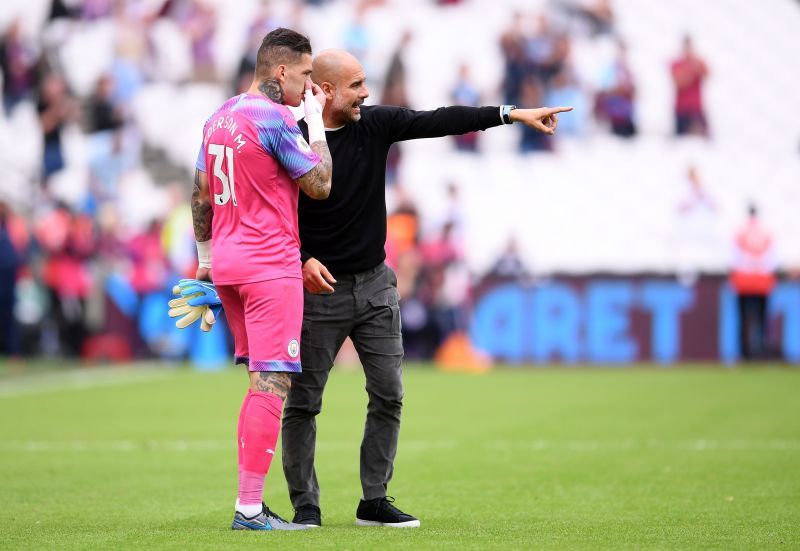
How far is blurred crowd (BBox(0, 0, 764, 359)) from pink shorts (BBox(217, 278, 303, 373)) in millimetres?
15146

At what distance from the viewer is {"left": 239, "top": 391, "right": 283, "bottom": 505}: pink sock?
6.78m

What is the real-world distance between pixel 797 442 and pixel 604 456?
190cm

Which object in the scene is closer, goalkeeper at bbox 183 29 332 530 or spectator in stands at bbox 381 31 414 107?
goalkeeper at bbox 183 29 332 530

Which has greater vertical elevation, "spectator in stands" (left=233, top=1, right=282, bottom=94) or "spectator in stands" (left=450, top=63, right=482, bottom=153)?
"spectator in stands" (left=233, top=1, right=282, bottom=94)

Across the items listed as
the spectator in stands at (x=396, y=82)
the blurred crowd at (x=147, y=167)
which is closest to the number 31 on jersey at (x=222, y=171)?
the blurred crowd at (x=147, y=167)

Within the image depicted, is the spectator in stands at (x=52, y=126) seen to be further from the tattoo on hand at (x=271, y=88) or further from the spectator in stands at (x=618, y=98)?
the tattoo on hand at (x=271, y=88)

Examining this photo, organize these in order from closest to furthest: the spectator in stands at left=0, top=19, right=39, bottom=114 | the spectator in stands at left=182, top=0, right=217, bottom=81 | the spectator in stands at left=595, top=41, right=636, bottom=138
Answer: the spectator in stands at left=595, top=41, right=636, bottom=138 → the spectator in stands at left=182, top=0, right=217, bottom=81 → the spectator in stands at left=0, top=19, right=39, bottom=114

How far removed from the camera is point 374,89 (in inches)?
1113

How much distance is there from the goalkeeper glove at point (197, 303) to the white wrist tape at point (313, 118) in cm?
96

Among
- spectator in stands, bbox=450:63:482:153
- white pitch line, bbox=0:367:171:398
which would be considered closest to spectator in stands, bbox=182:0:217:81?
spectator in stands, bbox=450:63:482:153

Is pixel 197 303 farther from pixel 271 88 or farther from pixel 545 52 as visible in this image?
pixel 545 52

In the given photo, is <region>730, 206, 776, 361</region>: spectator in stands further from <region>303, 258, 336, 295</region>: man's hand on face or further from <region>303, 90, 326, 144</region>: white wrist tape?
<region>303, 90, 326, 144</region>: white wrist tape

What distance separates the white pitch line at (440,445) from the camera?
36.4 feet

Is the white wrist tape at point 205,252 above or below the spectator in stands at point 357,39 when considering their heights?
below
